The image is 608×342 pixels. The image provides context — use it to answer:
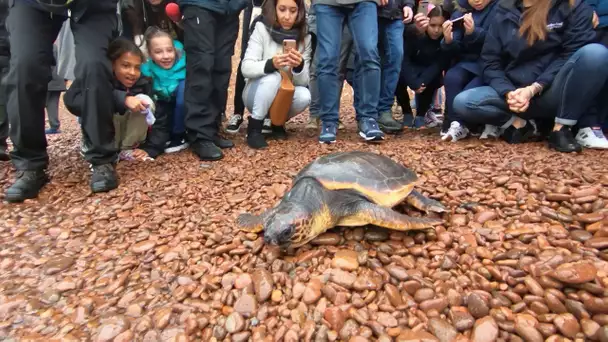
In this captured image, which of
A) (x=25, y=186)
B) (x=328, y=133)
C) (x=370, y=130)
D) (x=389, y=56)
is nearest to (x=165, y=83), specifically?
(x=25, y=186)

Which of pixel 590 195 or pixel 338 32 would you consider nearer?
pixel 590 195

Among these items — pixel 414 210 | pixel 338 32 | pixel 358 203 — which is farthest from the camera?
pixel 338 32

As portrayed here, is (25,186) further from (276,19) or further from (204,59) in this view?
(276,19)

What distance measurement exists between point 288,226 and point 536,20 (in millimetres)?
2881

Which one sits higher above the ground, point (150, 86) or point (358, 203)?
point (150, 86)

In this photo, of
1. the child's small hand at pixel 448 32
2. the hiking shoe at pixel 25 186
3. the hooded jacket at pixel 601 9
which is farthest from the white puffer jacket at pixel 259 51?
the hooded jacket at pixel 601 9

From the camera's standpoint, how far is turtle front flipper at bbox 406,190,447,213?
83.5 inches

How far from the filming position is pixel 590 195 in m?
2.06

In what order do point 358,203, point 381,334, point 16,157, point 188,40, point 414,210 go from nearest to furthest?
point 381,334 < point 358,203 < point 414,210 < point 16,157 < point 188,40

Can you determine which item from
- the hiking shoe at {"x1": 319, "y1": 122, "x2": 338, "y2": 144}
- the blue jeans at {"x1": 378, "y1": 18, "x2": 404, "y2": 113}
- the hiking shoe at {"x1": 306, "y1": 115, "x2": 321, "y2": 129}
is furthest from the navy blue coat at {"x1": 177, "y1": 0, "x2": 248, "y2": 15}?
the hiking shoe at {"x1": 306, "y1": 115, "x2": 321, "y2": 129}

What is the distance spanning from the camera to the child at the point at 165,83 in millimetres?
3535

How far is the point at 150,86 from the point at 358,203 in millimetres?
2540

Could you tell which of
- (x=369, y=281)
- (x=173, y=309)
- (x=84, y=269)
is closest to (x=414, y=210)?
(x=369, y=281)

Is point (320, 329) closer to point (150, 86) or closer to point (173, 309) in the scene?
point (173, 309)
